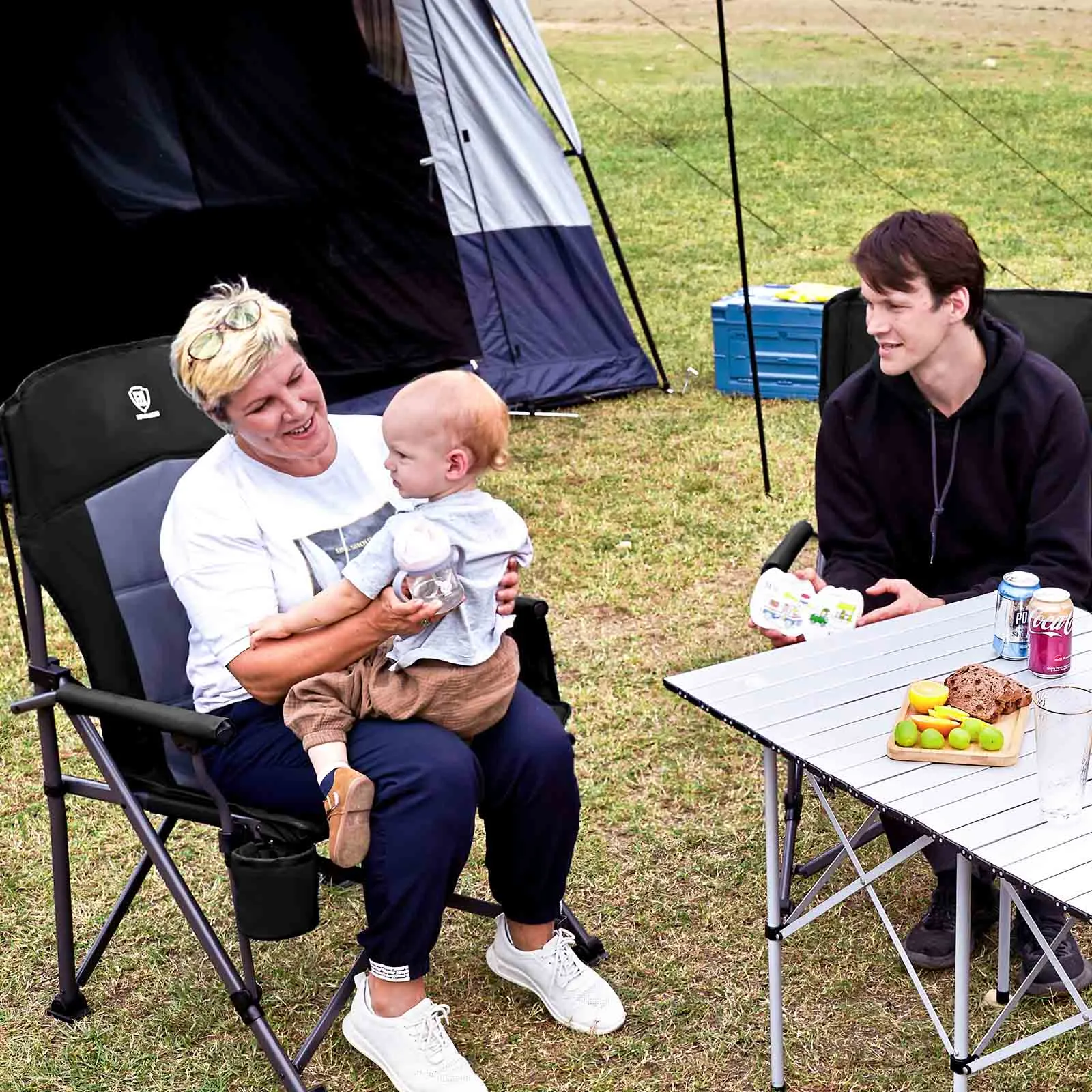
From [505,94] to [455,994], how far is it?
3785mm

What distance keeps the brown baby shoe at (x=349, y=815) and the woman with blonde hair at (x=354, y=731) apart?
12mm

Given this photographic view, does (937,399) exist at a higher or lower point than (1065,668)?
higher

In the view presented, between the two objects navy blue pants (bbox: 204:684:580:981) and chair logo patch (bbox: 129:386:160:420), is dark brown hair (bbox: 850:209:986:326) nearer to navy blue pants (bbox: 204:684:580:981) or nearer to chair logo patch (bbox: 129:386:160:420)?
navy blue pants (bbox: 204:684:580:981)

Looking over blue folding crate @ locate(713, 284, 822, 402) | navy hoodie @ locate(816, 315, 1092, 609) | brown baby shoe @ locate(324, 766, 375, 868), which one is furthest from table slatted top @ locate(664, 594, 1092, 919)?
blue folding crate @ locate(713, 284, 822, 402)

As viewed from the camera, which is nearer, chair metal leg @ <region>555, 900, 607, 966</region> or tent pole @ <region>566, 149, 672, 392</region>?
chair metal leg @ <region>555, 900, 607, 966</region>

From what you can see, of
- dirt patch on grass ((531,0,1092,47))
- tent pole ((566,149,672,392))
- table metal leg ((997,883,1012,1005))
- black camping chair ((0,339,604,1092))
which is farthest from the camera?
dirt patch on grass ((531,0,1092,47))

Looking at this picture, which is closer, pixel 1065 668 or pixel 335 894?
pixel 1065 668

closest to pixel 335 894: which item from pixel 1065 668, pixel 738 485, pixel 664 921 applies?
pixel 664 921

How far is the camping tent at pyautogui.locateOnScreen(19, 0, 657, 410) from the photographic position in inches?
216

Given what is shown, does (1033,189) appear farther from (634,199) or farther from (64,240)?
(64,240)

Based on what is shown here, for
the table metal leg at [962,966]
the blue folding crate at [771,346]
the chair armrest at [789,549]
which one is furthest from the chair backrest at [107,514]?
the blue folding crate at [771,346]

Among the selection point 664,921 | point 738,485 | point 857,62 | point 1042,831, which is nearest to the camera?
point 1042,831

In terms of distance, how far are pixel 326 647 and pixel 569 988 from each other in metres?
0.74

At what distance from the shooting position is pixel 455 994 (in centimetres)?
263
